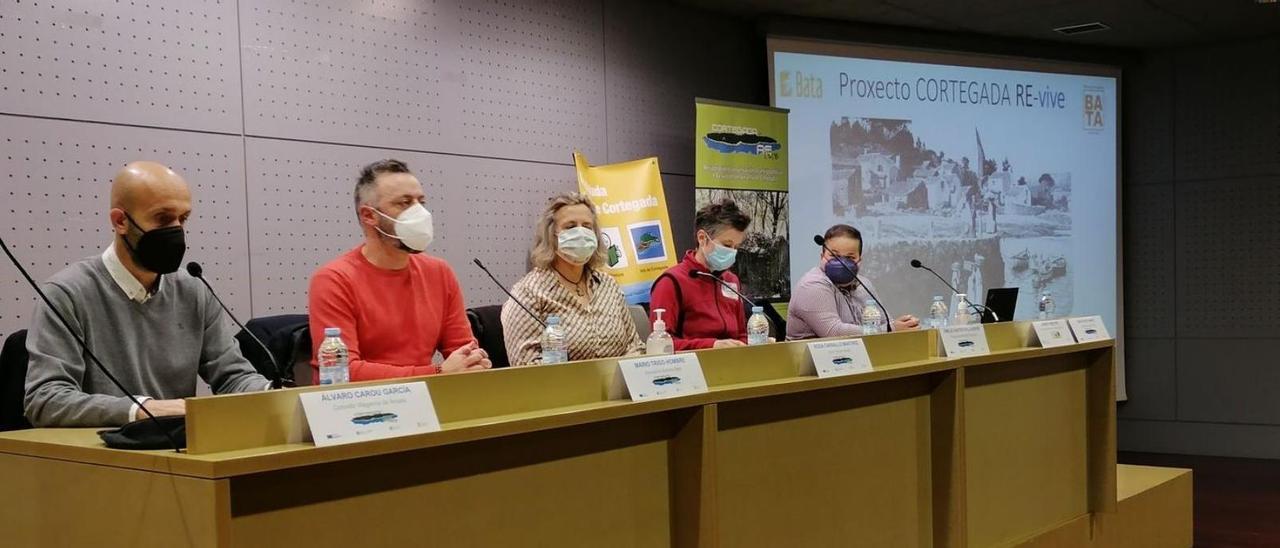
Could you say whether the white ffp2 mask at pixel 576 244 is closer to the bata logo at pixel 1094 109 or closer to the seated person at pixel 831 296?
the seated person at pixel 831 296

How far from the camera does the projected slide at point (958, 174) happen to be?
218 inches

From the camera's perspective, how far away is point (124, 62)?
3.27m

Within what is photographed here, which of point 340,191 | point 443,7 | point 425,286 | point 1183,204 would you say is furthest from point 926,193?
point 425,286

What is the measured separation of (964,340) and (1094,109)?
4363 mm

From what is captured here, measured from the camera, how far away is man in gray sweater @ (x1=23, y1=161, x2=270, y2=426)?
6.02 ft

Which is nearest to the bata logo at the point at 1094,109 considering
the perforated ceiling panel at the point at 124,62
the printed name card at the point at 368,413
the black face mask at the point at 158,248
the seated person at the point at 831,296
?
the seated person at the point at 831,296

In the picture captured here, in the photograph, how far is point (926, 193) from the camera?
19.4 ft

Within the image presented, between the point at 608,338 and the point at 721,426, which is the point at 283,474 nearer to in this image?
the point at 721,426

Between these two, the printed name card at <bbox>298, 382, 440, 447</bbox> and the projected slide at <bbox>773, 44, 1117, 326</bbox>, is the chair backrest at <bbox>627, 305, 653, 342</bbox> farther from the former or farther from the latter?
the printed name card at <bbox>298, 382, 440, 447</bbox>

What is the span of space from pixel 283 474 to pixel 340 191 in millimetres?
2631

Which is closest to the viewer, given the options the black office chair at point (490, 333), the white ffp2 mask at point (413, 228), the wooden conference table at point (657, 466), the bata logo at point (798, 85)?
the wooden conference table at point (657, 466)

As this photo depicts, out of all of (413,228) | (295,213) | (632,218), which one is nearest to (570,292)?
(413,228)

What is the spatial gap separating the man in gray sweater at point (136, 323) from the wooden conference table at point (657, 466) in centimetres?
21

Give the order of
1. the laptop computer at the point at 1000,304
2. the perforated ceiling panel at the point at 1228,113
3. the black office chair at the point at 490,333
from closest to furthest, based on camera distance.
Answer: the black office chair at the point at 490,333 → the laptop computer at the point at 1000,304 → the perforated ceiling panel at the point at 1228,113
